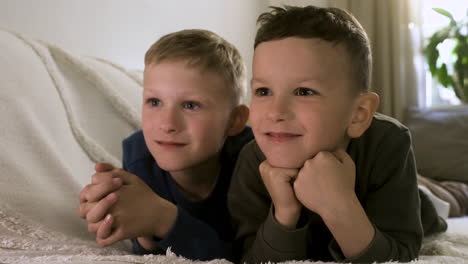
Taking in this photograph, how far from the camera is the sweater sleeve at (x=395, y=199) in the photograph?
36.5 inches

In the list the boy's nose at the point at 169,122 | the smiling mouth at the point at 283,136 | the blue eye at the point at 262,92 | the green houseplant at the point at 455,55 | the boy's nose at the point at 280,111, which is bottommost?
the green houseplant at the point at 455,55

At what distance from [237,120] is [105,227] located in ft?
1.41

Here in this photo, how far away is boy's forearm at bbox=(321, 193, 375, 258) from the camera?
84 centimetres

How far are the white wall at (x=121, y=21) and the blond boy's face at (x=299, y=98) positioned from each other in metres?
1.38

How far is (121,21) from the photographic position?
243cm

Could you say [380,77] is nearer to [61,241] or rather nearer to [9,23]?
[9,23]

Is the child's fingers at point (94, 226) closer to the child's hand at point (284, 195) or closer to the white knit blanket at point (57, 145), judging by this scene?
the white knit blanket at point (57, 145)

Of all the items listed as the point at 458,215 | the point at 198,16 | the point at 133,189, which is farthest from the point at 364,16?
the point at 133,189

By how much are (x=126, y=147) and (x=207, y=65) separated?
33 centimetres

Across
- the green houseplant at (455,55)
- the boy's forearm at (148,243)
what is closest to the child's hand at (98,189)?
the boy's forearm at (148,243)

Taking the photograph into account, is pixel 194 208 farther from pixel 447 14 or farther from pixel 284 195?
pixel 447 14

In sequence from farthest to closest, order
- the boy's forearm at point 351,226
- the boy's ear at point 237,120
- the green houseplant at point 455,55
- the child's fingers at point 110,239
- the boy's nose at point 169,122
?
the green houseplant at point 455,55 → the boy's ear at point 237,120 → the boy's nose at point 169,122 → the child's fingers at point 110,239 → the boy's forearm at point 351,226

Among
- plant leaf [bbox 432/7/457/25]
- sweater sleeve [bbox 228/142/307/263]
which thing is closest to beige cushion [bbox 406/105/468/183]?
plant leaf [bbox 432/7/457/25]

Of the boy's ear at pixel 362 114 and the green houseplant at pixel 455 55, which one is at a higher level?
the boy's ear at pixel 362 114
